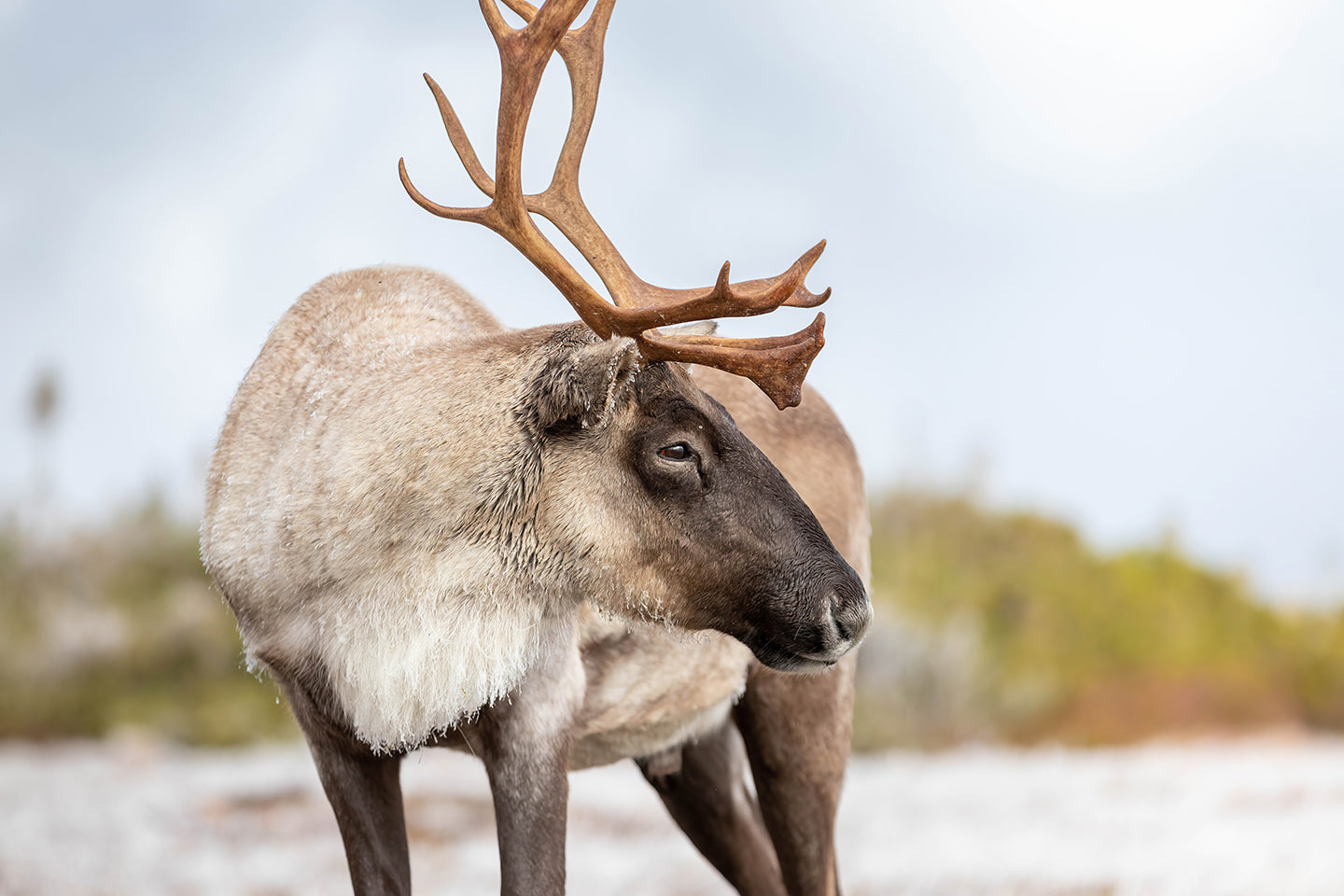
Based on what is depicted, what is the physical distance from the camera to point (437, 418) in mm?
3537

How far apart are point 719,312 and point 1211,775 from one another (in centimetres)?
878

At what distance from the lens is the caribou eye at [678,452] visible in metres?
3.47

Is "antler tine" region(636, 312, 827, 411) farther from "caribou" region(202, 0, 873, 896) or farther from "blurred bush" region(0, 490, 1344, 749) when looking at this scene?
"blurred bush" region(0, 490, 1344, 749)

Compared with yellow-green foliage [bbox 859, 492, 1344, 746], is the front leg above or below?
above

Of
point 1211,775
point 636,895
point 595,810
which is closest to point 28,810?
point 595,810

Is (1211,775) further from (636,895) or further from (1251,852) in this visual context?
(636,895)

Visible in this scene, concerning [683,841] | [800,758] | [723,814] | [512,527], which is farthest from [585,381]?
[683,841]

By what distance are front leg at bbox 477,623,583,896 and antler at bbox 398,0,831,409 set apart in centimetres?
108

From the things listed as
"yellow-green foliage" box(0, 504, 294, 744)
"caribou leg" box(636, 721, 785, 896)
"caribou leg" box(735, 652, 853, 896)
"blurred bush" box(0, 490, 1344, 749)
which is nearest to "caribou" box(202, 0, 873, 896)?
"caribou leg" box(735, 652, 853, 896)

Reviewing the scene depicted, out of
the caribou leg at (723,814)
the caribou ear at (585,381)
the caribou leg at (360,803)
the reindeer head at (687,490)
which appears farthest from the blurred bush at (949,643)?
the caribou ear at (585,381)

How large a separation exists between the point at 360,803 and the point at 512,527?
3.77 feet

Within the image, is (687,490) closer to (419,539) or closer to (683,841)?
(419,539)

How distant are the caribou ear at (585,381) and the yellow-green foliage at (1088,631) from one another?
9997 mm

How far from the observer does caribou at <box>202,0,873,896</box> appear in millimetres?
3480
